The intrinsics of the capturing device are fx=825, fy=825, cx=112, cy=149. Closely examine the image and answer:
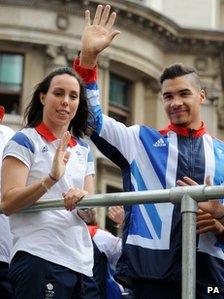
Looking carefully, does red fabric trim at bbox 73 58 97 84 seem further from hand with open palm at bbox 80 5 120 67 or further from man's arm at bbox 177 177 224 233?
man's arm at bbox 177 177 224 233

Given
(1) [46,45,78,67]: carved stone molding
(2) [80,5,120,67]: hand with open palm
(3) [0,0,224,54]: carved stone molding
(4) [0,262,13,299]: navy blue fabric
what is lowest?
(4) [0,262,13,299]: navy blue fabric

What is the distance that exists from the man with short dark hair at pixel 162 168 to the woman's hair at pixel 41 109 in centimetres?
9

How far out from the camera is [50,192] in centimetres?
457

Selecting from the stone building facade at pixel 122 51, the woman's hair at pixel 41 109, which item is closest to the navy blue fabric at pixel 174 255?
the woman's hair at pixel 41 109

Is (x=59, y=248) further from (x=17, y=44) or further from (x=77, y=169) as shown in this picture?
(x=17, y=44)

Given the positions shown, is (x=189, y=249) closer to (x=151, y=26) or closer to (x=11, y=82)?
(x=11, y=82)

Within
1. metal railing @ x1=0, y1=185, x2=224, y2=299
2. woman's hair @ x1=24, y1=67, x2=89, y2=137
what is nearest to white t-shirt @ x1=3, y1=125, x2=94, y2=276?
woman's hair @ x1=24, y1=67, x2=89, y2=137

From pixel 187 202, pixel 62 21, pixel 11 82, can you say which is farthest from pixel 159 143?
pixel 62 21

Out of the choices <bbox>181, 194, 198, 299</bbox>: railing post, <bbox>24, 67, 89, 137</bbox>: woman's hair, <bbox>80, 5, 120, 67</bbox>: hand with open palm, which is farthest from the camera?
<bbox>80, 5, 120, 67</bbox>: hand with open palm

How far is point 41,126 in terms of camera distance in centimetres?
474

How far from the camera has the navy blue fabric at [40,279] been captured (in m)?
4.30

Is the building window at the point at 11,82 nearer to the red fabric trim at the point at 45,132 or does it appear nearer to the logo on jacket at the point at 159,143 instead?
the logo on jacket at the point at 159,143

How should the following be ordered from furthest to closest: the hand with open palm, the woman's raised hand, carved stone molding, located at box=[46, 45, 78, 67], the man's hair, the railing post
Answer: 1. carved stone molding, located at box=[46, 45, 78, 67]
2. the man's hair
3. the hand with open palm
4. the woman's raised hand
5. the railing post

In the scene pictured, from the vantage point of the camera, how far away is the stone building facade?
21.1 m
